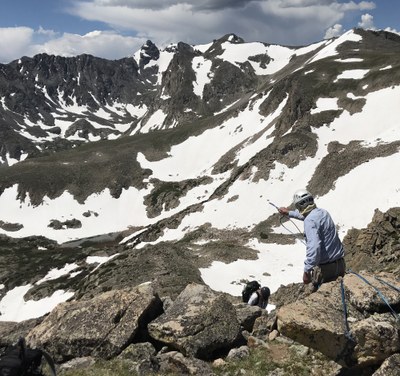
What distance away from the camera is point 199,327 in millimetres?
13516

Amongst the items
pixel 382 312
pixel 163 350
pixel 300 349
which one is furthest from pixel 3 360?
pixel 382 312

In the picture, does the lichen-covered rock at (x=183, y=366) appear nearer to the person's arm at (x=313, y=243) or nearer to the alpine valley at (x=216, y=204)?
the alpine valley at (x=216, y=204)

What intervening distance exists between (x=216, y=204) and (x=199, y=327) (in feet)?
224

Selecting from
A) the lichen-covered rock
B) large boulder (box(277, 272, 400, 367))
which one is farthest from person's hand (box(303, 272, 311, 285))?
the lichen-covered rock

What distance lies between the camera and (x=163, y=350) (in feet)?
44.6

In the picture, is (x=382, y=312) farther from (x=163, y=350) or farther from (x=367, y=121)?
(x=367, y=121)

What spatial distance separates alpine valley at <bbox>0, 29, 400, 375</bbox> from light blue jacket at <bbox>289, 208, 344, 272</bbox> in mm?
1793

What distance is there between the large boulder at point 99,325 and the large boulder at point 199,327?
74 cm

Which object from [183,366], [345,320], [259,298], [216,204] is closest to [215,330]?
[183,366]

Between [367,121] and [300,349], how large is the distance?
82001 millimetres

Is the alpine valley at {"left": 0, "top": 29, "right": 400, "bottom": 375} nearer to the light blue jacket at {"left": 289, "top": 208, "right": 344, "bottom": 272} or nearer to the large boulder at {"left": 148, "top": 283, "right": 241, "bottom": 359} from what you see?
the large boulder at {"left": 148, "top": 283, "right": 241, "bottom": 359}

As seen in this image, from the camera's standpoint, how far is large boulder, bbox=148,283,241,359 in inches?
514

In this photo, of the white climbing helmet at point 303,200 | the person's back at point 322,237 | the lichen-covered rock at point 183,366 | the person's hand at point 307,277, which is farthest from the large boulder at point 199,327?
the white climbing helmet at point 303,200

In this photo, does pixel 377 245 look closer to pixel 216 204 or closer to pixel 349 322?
pixel 349 322
